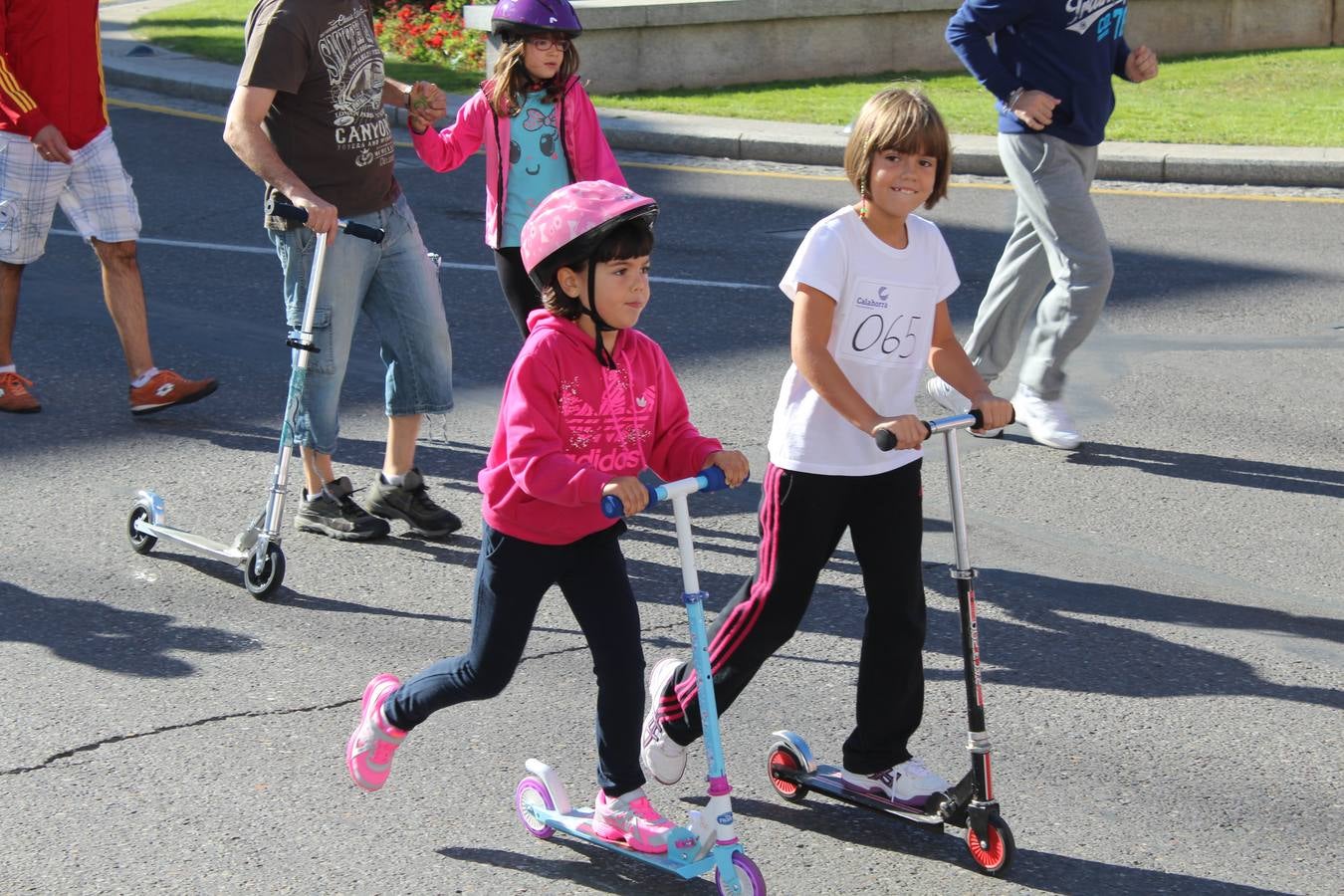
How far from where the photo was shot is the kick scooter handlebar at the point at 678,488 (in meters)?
3.47

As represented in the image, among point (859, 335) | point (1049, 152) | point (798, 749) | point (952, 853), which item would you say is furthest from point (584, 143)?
point (952, 853)

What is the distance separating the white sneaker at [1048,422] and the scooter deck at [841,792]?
3.07 meters

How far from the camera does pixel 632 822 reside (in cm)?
392

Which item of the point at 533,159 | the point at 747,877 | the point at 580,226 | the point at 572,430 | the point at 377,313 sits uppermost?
the point at 580,226

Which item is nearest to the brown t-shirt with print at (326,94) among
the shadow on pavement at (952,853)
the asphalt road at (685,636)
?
the asphalt road at (685,636)

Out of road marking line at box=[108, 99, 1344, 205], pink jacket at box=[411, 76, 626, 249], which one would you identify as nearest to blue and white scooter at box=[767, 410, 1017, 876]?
pink jacket at box=[411, 76, 626, 249]

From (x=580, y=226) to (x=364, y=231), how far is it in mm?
1826

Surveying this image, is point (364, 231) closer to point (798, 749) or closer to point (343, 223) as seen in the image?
point (343, 223)

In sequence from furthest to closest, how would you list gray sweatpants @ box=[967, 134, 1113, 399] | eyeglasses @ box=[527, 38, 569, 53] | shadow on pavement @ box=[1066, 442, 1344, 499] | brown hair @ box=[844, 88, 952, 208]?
gray sweatpants @ box=[967, 134, 1113, 399]
shadow on pavement @ box=[1066, 442, 1344, 499]
eyeglasses @ box=[527, 38, 569, 53]
brown hair @ box=[844, 88, 952, 208]

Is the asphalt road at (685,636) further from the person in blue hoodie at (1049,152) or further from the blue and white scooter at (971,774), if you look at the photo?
the person in blue hoodie at (1049,152)

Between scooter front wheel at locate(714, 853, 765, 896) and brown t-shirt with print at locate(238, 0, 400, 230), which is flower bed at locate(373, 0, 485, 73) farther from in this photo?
scooter front wheel at locate(714, 853, 765, 896)

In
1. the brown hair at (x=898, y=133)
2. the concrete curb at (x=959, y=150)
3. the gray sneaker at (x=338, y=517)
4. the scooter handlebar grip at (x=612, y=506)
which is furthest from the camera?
the concrete curb at (x=959, y=150)

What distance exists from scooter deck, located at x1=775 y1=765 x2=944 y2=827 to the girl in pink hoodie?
429mm

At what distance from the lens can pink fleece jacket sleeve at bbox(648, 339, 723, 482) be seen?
153 inches
